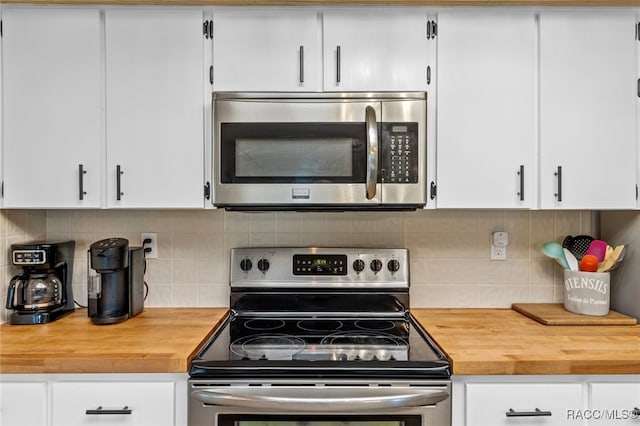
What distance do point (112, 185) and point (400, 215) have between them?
121 cm

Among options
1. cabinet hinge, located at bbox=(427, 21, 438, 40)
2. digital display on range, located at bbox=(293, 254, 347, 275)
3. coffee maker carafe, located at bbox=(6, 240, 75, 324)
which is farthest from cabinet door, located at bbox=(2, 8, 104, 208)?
cabinet hinge, located at bbox=(427, 21, 438, 40)

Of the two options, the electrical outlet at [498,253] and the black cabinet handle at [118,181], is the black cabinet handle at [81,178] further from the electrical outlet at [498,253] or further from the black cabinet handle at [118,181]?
the electrical outlet at [498,253]

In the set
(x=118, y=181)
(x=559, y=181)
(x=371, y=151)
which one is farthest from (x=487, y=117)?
(x=118, y=181)

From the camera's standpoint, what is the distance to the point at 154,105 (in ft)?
5.34

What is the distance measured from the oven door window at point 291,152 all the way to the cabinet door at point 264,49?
0.17m

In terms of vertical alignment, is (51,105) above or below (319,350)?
above

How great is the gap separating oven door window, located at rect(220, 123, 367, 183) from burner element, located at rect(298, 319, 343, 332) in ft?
1.94

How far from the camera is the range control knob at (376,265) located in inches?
73.7

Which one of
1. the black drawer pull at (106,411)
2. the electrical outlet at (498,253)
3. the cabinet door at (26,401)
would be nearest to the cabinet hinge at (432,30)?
the electrical outlet at (498,253)

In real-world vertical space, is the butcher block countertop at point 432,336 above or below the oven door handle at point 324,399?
above

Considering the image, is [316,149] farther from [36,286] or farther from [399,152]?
[36,286]

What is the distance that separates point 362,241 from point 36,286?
1359mm

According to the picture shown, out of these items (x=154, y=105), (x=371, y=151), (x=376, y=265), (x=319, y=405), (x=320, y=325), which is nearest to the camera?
(x=319, y=405)

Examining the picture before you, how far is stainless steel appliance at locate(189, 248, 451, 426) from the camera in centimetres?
127
